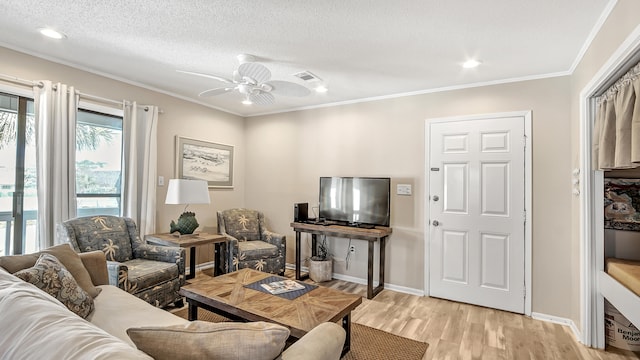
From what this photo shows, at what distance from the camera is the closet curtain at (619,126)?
1821mm

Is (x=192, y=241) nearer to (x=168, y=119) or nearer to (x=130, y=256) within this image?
(x=130, y=256)

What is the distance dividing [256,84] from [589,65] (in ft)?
8.86

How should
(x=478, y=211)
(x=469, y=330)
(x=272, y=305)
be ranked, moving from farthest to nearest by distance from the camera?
(x=478, y=211), (x=469, y=330), (x=272, y=305)

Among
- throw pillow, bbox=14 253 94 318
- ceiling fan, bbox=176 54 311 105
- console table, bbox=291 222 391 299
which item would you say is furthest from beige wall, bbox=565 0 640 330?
throw pillow, bbox=14 253 94 318

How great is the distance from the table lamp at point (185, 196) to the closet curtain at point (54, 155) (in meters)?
0.92

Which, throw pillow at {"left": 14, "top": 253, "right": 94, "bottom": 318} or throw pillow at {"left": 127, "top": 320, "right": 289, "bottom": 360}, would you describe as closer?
throw pillow at {"left": 127, "top": 320, "right": 289, "bottom": 360}

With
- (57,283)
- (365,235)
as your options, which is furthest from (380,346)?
(57,283)

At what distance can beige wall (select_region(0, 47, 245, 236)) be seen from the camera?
9.55 ft

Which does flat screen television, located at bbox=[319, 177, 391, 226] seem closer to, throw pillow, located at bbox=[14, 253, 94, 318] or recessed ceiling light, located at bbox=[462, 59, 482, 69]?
recessed ceiling light, located at bbox=[462, 59, 482, 69]

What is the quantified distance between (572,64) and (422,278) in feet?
8.66

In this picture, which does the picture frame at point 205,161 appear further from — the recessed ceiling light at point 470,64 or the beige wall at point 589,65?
the beige wall at point 589,65

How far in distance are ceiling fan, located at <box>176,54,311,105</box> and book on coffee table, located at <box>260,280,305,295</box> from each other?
1.67 meters

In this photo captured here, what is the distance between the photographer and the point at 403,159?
388cm

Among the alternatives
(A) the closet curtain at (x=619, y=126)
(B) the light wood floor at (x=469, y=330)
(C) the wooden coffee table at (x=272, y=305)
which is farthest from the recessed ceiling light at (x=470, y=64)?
(B) the light wood floor at (x=469, y=330)
